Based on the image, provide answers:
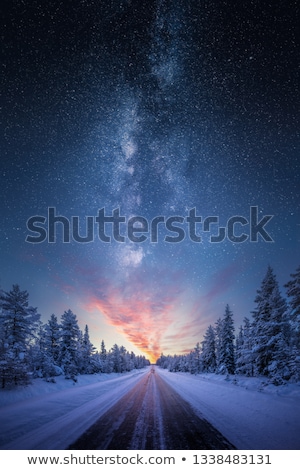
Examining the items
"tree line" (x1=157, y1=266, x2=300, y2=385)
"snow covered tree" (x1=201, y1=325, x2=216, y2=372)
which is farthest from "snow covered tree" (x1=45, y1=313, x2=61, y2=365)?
"snow covered tree" (x1=201, y1=325, x2=216, y2=372)

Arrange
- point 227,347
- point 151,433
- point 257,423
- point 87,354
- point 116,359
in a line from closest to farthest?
point 151,433 → point 257,423 → point 227,347 → point 87,354 → point 116,359

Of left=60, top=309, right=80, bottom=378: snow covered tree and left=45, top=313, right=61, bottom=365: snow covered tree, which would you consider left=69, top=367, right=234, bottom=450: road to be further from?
left=45, top=313, right=61, bottom=365: snow covered tree

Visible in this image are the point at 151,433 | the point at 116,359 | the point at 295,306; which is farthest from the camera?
the point at 116,359

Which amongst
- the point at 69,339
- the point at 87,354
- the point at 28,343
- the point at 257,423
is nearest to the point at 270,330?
the point at 257,423

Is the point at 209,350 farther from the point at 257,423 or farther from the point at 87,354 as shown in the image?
the point at 257,423

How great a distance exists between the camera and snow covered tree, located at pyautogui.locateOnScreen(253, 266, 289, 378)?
63.9ft

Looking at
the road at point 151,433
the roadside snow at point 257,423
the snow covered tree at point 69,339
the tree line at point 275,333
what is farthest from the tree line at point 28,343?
the tree line at point 275,333

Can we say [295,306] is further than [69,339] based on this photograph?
No

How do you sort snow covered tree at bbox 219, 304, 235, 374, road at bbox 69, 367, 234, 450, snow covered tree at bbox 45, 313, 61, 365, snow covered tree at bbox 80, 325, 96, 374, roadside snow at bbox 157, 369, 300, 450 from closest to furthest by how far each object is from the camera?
1. road at bbox 69, 367, 234, 450
2. roadside snow at bbox 157, 369, 300, 450
3. snow covered tree at bbox 45, 313, 61, 365
4. snow covered tree at bbox 219, 304, 235, 374
5. snow covered tree at bbox 80, 325, 96, 374

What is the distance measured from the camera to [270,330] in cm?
2130

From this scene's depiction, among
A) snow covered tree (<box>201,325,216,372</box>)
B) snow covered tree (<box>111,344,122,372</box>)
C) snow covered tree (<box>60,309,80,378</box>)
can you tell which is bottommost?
snow covered tree (<box>111,344,122,372</box>)

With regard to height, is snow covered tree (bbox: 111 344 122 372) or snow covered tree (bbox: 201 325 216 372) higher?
snow covered tree (bbox: 201 325 216 372)

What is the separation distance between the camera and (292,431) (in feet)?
23.7

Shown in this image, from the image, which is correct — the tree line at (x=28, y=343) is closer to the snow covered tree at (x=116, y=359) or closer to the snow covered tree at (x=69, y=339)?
the snow covered tree at (x=69, y=339)
